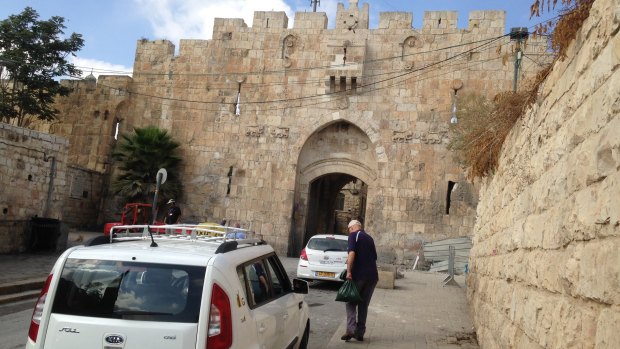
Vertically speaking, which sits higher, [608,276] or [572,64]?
[572,64]

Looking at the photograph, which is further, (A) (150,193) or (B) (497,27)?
(A) (150,193)

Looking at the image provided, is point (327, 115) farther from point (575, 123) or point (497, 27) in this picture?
point (575, 123)

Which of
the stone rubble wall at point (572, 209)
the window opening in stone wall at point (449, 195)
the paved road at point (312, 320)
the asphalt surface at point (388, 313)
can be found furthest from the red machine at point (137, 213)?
the stone rubble wall at point (572, 209)

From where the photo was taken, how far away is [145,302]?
346 cm

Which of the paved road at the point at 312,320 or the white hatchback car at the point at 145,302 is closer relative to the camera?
the white hatchback car at the point at 145,302

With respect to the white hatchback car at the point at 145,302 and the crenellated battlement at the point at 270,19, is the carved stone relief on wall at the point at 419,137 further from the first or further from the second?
the white hatchback car at the point at 145,302

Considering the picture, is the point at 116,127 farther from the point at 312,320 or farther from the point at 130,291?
the point at 130,291

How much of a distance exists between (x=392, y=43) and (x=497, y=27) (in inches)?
155

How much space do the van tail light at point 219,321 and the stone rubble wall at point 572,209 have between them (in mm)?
1966

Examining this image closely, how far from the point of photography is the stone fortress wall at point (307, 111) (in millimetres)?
19812

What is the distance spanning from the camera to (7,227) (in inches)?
532

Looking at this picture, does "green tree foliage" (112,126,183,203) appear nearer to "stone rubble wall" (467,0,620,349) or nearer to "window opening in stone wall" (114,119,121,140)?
"window opening in stone wall" (114,119,121,140)

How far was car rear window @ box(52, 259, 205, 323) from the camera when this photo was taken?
3.40 m

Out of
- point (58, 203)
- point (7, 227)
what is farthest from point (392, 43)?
point (7, 227)
